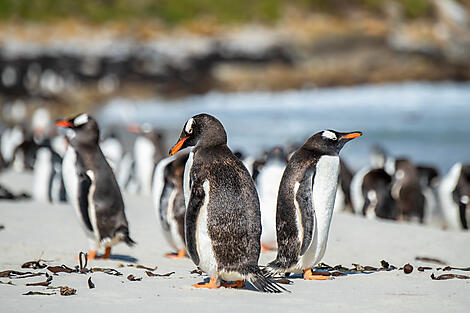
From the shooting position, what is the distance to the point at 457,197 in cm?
944

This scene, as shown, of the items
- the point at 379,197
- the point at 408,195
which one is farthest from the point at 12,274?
the point at 408,195

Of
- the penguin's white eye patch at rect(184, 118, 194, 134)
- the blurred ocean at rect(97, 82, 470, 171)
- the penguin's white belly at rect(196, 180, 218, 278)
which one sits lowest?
the penguin's white belly at rect(196, 180, 218, 278)

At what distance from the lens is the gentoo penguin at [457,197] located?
9.40 m

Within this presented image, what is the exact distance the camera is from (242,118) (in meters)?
29.5

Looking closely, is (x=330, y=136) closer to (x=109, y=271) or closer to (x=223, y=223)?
(x=223, y=223)

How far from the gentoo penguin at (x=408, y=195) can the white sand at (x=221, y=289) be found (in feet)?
9.82

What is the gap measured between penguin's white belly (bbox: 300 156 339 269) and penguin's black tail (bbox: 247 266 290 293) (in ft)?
1.62

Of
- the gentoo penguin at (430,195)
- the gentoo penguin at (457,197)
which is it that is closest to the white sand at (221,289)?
the gentoo penguin at (457,197)

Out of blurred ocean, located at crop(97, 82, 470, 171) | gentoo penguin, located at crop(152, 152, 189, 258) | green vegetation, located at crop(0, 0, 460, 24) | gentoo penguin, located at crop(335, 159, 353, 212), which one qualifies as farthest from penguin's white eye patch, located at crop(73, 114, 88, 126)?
green vegetation, located at crop(0, 0, 460, 24)

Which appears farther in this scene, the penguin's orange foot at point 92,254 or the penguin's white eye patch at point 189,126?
the penguin's orange foot at point 92,254

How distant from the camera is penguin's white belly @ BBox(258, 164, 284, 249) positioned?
6.06 m

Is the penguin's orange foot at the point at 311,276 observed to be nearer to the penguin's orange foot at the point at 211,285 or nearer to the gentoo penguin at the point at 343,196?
the penguin's orange foot at the point at 211,285

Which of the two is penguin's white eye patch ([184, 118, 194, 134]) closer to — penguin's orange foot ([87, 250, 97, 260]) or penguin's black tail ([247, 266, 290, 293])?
penguin's black tail ([247, 266, 290, 293])

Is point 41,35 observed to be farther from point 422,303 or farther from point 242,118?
point 422,303
